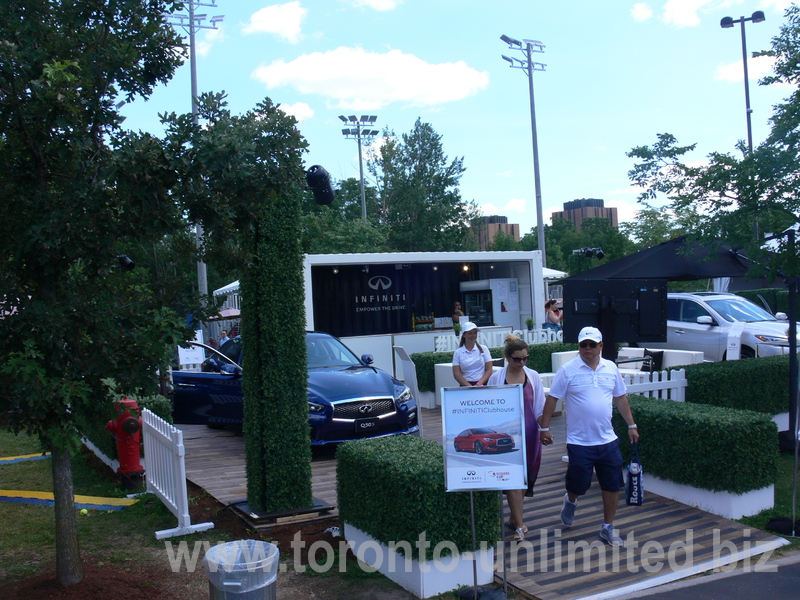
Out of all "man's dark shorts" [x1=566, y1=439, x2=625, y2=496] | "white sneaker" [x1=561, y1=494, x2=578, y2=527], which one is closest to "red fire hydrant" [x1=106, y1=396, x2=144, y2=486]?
"white sneaker" [x1=561, y1=494, x2=578, y2=527]

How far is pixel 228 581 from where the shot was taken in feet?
12.7

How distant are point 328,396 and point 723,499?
4.66 m

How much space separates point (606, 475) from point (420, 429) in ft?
14.0

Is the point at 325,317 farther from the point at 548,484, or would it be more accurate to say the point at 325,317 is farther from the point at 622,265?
the point at 548,484

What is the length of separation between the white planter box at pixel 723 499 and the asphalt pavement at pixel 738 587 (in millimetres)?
999

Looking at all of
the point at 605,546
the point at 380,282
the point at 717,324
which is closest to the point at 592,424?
the point at 605,546

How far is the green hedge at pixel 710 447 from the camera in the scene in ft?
21.3

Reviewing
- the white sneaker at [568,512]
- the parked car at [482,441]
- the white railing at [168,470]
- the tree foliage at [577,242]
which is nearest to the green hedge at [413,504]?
the parked car at [482,441]

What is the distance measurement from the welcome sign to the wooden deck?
35.6 inches

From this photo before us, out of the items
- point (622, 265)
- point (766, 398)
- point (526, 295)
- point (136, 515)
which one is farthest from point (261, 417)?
point (526, 295)

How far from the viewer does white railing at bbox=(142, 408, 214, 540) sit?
640 cm

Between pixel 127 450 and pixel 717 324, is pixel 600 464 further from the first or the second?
pixel 717 324

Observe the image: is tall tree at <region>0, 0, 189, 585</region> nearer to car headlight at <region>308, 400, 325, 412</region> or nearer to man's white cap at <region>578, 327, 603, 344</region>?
man's white cap at <region>578, 327, 603, 344</region>

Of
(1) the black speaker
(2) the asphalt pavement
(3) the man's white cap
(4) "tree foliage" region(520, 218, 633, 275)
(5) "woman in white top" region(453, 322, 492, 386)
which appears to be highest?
(4) "tree foliage" region(520, 218, 633, 275)
